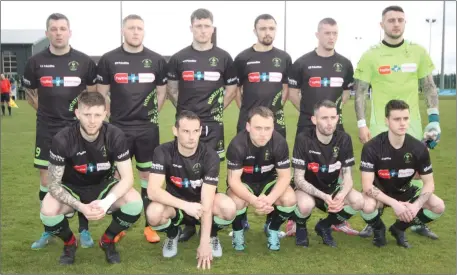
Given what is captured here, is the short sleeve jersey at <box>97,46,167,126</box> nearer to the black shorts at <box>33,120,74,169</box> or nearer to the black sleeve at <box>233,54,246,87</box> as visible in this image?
the black shorts at <box>33,120,74,169</box>

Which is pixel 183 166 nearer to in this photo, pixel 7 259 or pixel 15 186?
pixel 7 259

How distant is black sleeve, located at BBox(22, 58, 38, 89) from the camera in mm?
5636

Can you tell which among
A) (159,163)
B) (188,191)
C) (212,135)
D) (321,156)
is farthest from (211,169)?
(321,156)

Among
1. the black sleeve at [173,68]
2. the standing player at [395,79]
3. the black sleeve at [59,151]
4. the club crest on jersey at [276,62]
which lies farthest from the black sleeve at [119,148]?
the standing player at [395,79]

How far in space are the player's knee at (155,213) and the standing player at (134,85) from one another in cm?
81

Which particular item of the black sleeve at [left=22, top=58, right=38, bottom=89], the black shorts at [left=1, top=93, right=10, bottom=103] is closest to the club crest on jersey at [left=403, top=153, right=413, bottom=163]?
the black sleeve at [left=22, top=58, right=38, bottom=89]

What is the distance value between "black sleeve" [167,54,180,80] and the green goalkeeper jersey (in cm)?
204

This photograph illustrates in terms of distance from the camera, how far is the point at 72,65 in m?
5.55

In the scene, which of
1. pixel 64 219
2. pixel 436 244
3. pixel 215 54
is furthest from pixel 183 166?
pixel 436 244

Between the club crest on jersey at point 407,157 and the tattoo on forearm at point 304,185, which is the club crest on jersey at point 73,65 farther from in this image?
the club crest on jersey at point 407,157

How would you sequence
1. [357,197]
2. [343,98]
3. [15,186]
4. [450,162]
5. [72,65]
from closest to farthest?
[357,197] → [72,65] → [343,98] → [15,186] → [450,162]

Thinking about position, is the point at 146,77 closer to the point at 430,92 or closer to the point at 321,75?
Result: the point at 321,75

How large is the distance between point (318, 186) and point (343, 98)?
4.14ft

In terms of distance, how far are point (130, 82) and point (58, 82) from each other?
0.77 meters
